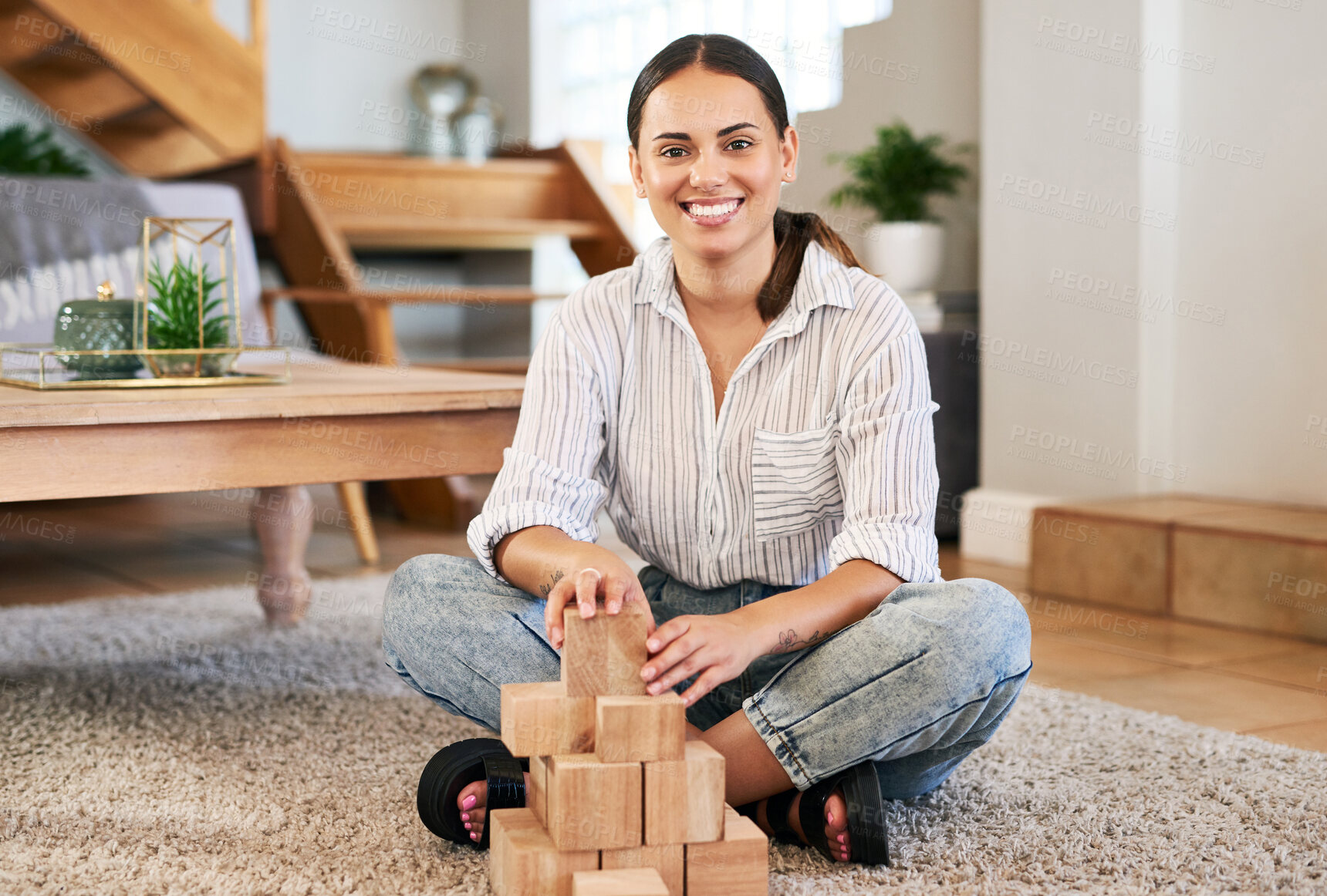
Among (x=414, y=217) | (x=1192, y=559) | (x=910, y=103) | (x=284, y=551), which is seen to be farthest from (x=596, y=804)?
(x=414, y=217)

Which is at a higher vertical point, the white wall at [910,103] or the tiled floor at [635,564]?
the white wall at [910,103]

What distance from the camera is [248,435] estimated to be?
1617mm

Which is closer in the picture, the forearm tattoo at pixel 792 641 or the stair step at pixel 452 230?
the forearm tattoo at pixel 792 641

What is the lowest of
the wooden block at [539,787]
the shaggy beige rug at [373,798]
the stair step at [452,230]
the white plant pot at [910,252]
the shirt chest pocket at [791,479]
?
the shaggy beige rug at [373,798]

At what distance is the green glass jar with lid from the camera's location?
1.82 meters

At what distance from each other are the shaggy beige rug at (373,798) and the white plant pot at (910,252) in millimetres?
1662

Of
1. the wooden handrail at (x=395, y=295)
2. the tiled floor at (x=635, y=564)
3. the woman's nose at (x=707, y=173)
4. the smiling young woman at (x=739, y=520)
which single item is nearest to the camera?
the smiling young woman at (x=739, y=520)

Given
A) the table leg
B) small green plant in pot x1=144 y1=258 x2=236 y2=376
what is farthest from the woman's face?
the table leg

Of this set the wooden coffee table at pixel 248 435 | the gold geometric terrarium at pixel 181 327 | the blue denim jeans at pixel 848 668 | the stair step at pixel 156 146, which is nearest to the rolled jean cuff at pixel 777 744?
the blue denim jeans at pixel 848 668

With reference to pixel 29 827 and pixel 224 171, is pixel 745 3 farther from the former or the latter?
pixel 29 827

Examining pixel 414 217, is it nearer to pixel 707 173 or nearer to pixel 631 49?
pixel 631 49

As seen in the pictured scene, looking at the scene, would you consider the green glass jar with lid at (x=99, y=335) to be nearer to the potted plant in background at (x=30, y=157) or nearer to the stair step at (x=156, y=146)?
the stair step at (x=156, y=146)

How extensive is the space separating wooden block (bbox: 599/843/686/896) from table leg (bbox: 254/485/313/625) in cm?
149

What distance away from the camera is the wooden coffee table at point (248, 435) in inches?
58.4
